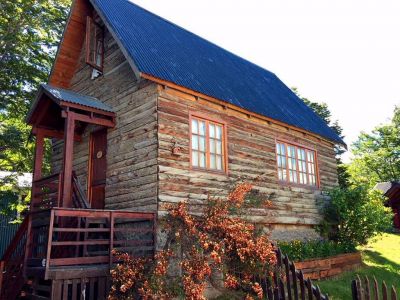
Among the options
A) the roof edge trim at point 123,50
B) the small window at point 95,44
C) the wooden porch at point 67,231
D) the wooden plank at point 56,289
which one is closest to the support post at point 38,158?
the wooden porch at point 67,231

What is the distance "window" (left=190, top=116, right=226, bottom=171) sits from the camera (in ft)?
34.5

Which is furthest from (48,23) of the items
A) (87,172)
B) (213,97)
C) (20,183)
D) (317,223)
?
(317,223)

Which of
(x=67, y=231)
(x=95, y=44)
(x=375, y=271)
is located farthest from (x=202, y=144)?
(x=375, y=271)

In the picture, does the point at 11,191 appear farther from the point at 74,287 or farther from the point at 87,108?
the point at 74,287

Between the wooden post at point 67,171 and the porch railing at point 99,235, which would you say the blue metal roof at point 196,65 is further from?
the porch railing at point 99,235

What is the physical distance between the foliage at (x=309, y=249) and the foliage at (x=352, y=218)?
2.12 ft

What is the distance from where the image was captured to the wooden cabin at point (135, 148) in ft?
28.0

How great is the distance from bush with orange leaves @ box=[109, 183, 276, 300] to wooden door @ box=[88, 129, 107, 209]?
342 centimetres

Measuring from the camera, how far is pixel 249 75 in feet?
55.0

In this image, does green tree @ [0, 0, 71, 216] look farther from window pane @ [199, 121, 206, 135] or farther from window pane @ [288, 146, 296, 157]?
window pane @ [288, 146, 296, 157]

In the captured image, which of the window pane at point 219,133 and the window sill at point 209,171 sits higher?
the window pane at point 219,133

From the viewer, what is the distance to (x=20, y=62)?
16969mm

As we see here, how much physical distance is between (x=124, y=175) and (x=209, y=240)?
3612 mm

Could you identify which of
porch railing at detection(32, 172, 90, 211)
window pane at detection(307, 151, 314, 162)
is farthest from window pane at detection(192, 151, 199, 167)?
window pane at detection(307, 151, 314, 162)
